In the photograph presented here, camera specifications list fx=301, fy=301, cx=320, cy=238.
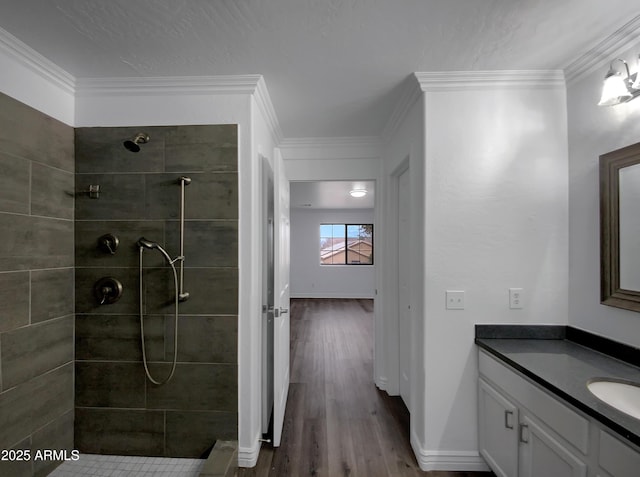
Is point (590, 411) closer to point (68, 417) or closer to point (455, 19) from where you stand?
point (455, 19)

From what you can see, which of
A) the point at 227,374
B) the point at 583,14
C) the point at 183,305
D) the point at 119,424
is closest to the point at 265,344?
the point at 227,374

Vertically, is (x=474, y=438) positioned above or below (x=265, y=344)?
below

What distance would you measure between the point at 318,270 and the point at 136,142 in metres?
6.70

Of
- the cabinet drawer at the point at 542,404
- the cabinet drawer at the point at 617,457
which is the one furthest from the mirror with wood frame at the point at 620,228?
the cabinet drawer at the point at 617,457

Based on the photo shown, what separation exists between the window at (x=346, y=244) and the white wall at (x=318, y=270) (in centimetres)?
12

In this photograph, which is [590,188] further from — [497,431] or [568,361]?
[497,431]

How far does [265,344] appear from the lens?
222 cm

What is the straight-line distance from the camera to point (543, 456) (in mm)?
1328

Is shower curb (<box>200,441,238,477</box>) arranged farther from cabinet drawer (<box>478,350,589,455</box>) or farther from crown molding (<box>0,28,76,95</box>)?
crown molding (<box>0,28,76,95</box>)

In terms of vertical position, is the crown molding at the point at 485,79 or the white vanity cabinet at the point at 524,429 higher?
the crown molding at the point at 485,79

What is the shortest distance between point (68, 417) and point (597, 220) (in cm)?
331

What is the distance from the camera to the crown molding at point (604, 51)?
1430 millimetres

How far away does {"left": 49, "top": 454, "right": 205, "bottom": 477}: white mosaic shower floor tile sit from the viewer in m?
1.75

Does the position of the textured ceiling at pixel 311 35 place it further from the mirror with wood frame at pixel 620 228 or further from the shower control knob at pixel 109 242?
the shower control knob at pixel 109 242
